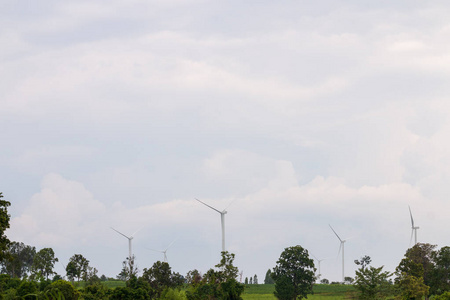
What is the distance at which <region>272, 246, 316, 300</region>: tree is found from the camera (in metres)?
93.9

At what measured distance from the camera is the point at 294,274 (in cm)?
9456

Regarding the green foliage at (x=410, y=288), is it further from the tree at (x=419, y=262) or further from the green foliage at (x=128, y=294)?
the green foliage at (x=128, y=294)

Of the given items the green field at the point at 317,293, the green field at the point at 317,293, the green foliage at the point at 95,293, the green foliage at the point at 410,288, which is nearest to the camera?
the green foliage at the point at 95,293

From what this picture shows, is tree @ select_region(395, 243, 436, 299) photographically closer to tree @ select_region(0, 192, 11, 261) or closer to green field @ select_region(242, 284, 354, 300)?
green field @ select_region(242, 284, 354, 300)

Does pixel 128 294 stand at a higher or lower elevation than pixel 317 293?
higher

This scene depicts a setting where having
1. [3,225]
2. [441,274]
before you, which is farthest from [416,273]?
[3,225]

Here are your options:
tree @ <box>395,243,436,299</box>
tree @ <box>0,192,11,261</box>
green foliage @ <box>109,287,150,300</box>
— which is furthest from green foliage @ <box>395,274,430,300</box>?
tree @ <box>0,192,11,261</box>

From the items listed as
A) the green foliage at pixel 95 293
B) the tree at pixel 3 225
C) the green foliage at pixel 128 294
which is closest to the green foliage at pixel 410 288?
the green foliage at pixel 128 294

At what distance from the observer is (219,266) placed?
85.4 meters

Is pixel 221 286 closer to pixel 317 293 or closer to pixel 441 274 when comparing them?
pixel 441 274

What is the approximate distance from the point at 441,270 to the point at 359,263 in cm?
8937

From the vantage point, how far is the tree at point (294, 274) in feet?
308

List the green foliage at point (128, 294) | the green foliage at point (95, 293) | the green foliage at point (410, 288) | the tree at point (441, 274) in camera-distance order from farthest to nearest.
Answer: the tree at point (441, 274) < the green foliage at point (410, 288) < the green foliage at point (95, 293) < the green foliage at point (128, 294)

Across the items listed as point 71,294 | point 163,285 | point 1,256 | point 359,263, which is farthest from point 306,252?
point 359,263
